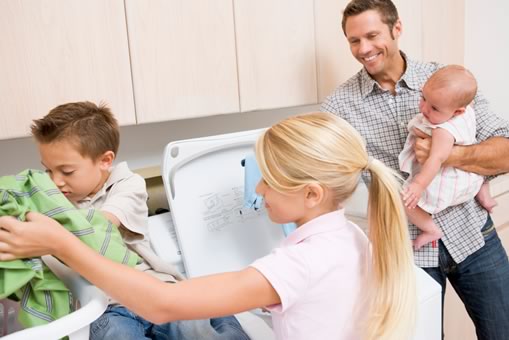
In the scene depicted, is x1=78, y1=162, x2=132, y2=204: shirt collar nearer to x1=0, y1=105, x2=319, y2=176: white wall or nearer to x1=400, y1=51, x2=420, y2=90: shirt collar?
x1=0, y1=105, x2=319, y2=176: white wall

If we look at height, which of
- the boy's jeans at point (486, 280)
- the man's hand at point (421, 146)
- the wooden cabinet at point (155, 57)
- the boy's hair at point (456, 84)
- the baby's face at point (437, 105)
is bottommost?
the boy's jeans at point (486, 280)

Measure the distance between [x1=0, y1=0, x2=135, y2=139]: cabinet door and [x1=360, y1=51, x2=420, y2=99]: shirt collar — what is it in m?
0.68

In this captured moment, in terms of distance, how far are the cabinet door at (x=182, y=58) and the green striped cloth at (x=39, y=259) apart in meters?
0.58

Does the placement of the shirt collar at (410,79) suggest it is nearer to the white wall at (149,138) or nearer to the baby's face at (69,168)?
the white wall at (149,138)

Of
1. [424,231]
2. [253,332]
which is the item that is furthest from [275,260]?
[424,231]

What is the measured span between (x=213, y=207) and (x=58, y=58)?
1.87ft

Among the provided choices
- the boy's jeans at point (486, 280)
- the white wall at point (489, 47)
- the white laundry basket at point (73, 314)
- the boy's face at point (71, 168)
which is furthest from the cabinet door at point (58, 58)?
the white wall at point (489, 47)

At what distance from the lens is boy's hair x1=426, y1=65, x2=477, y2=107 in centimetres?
126

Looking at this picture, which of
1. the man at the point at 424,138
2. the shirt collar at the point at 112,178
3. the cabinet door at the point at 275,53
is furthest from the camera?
the cabinet door at the point at 275,53

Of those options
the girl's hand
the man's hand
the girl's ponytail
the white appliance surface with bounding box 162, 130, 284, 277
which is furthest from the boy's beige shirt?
the man's hand

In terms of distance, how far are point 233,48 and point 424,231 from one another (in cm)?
78

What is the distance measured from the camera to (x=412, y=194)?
4.09 feet

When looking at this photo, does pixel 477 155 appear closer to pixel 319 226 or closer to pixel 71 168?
pixel 319 226

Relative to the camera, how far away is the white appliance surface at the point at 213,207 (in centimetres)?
133
